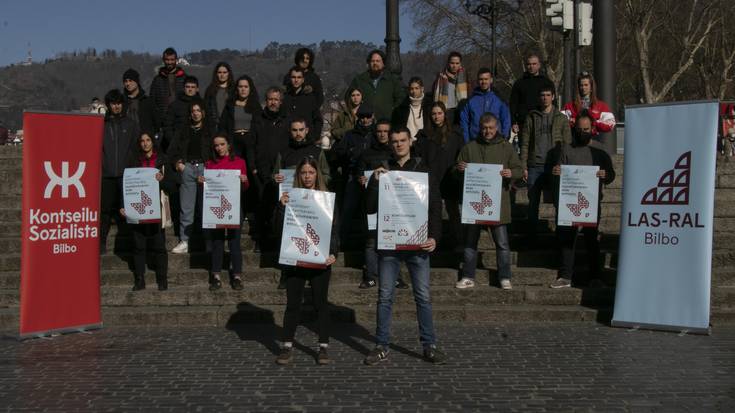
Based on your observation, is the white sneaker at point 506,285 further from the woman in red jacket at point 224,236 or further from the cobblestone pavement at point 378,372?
the woman in red jacket at point 224,236

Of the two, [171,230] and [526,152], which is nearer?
[526,152]

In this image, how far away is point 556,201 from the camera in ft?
34.8

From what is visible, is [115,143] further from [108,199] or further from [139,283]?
[139,283]

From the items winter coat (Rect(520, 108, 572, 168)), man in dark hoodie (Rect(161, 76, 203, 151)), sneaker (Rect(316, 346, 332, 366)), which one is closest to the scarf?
winter coat (Rect(520, 108, 572, 168))

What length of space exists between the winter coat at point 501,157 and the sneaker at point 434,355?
8.67 feet

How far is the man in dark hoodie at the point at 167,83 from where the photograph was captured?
1323 centimetres

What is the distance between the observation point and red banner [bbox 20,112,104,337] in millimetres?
9508

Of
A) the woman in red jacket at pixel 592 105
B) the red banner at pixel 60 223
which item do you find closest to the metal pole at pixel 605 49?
the woman in red jacket at pixel 592 105

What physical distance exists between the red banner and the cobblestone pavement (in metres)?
0.34

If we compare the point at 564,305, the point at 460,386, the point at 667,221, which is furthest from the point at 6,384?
the point at 667,221

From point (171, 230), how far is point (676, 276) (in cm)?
680

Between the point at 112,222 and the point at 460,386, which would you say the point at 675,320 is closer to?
the point at 460,386

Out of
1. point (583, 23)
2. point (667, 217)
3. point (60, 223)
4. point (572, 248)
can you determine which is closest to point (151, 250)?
point (60, 223)

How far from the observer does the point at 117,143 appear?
11.5m
